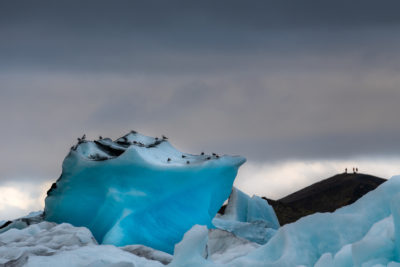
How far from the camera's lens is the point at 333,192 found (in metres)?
27.8

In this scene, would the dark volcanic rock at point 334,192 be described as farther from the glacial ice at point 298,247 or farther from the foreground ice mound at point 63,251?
the glacial ice at point 298,247

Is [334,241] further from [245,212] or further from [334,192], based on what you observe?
[334,192]

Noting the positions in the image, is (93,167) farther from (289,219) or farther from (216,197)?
(289,219)

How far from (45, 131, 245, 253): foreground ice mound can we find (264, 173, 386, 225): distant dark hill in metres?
13.4

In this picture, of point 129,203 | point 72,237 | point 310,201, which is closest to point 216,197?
point 129,203

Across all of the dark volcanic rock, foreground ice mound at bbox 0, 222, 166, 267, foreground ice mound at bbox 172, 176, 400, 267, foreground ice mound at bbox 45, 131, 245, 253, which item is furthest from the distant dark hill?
foreground ice mound at bbox 172, 176, 400, 267

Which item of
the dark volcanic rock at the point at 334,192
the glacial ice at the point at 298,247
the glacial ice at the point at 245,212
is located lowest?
the glacial ice at the point at 298,247

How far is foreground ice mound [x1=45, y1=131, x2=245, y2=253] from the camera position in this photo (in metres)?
12.4

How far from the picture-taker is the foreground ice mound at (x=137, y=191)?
40.7 feet

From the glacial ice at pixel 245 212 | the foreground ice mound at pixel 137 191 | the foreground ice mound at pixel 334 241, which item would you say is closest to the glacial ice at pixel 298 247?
the foreground ice mound at pixel 334 241

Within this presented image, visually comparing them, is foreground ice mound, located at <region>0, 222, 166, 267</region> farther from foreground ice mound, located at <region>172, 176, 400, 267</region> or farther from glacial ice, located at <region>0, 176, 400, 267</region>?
foreground ice mound, located at <region>172, 176, 400, 267</region>

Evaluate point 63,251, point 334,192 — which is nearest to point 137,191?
point 63,251

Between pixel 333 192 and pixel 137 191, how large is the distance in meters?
16.6

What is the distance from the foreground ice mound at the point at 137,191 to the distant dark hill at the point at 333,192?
13.4 meters
